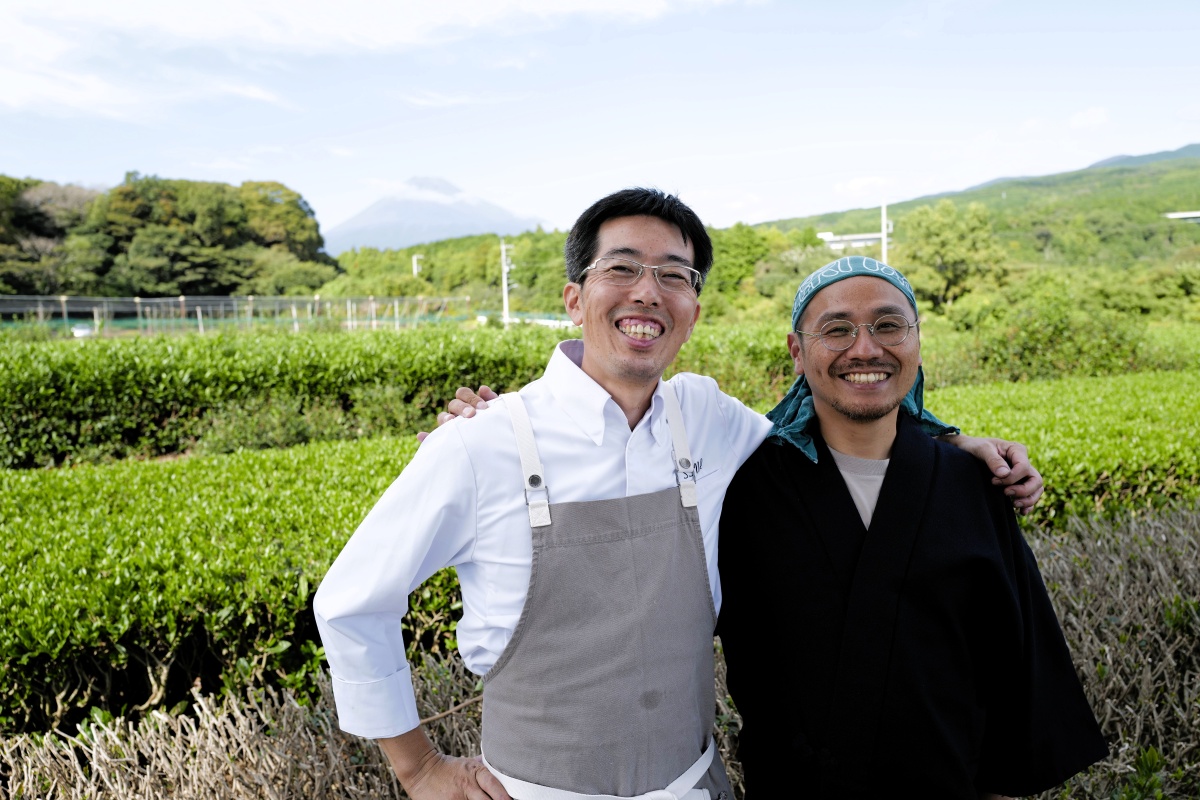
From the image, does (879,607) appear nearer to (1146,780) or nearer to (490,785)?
(490,785)

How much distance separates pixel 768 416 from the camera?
2.13 meters

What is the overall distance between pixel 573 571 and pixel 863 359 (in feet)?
2.57

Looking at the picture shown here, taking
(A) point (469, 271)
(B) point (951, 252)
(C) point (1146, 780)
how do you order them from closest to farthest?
1. (C) point (1146, 780)
2. (B) point (951, 252)
3. (A) point (469, 271)

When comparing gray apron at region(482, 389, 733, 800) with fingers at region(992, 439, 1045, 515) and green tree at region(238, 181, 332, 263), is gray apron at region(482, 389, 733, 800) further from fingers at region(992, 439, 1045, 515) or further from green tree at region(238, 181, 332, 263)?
green tree at region(238, 181, 332, 263)

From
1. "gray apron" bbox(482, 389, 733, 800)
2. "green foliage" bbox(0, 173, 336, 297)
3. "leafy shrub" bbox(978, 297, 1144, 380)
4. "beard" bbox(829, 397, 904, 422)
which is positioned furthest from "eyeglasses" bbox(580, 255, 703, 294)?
"green foliage" bbox(0, 173, 336, 297)

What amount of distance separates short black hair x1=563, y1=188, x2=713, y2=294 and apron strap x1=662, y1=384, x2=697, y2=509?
12.2 inches

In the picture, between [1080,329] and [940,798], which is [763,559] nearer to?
[940,798]

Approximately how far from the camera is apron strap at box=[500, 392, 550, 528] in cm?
159

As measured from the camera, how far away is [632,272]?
5.69 feet

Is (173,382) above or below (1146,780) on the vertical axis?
above

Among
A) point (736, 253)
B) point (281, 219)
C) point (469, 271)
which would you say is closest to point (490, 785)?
point (736, 253)

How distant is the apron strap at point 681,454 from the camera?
1724 mm

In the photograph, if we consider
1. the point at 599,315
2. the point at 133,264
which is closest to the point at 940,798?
the point at 599,315

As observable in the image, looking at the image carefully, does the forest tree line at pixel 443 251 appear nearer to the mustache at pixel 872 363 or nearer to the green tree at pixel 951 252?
the green tree at pixel 951 252
